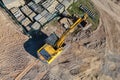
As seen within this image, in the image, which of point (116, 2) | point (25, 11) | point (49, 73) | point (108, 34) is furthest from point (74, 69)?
point (116, 2)

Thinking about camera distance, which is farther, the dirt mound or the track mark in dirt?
the dirt mound

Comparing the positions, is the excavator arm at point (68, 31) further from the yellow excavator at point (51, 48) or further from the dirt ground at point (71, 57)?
the dirt ground at point (71, 57)

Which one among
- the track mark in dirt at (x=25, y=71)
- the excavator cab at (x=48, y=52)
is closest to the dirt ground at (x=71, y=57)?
the track mark in dirt at (x=25, y=71)

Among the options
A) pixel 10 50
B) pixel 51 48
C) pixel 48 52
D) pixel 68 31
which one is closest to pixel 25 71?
pixel 10 50

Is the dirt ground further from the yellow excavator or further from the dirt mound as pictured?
the yellow excavator

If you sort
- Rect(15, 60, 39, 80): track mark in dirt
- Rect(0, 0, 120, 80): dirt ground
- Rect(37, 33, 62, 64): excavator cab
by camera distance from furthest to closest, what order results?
Rect(0, 0, 120, 80): dirt ground, Rect(15, 60, 39, 80): track mark in dirt, Rect(37, 33, 62, 64): excavator cab

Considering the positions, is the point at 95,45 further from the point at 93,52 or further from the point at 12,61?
the point at 12,61

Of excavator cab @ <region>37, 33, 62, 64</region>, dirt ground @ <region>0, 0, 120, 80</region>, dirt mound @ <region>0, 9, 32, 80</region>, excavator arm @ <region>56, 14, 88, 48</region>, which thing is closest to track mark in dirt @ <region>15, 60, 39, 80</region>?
dirt ground @ <region>0, 0, 120, 80</region>

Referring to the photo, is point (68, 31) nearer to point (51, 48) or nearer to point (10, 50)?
point (51, 48)
